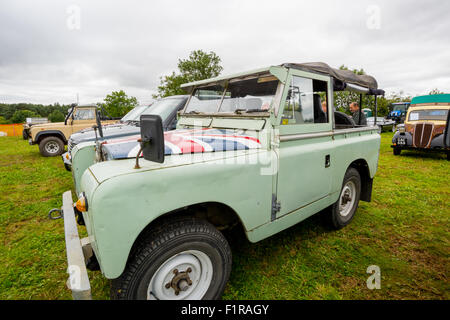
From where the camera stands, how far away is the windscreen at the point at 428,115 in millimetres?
9008

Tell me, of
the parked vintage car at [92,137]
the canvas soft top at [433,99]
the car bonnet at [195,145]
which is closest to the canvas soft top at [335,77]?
the car bonnet at [195,145]

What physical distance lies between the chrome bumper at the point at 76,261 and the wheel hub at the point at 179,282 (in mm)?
599

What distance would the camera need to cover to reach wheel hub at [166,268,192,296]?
6.37 ft

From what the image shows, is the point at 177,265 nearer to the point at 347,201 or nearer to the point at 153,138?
the point at 153,138

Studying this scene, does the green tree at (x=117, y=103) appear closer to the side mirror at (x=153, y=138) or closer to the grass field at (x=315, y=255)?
the grass field at (x=315, y=255)

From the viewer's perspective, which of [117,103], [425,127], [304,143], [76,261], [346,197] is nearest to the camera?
[76,261]

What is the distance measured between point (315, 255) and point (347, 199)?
4.16 feet

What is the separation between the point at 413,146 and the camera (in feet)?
29.7

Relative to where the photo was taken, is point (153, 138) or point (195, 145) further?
point (195, 145)

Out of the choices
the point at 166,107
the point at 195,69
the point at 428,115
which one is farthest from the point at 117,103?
the point at 428,115

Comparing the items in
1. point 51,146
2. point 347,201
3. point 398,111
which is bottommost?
point 347,201

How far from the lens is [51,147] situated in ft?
32.0
